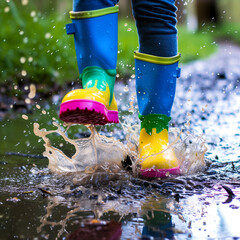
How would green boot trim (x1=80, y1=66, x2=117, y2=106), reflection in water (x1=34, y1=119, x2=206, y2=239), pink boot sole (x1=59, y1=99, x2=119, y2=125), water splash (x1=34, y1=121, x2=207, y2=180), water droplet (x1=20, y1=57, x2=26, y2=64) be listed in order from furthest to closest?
water droplet (x1=20, y1=57, x2=26, y2=64), water splash (x1=34, y1=121, x2=207, y2=180), green boot trim (x1=80, y1=66, x2=117, y2=106), pink boot sole (x1=59, y1=99, x2=119, y2=125), reflection in water (x1=34, y1=119, x2=206, y2=239)

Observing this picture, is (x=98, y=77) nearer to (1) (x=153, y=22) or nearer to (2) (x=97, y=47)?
(2) (x=97, y=47)

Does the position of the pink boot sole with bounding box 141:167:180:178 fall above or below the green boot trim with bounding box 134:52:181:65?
below

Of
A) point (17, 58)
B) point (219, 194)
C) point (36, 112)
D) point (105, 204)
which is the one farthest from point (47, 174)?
point (17, 58)

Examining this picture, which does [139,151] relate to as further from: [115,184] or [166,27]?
[166,27]

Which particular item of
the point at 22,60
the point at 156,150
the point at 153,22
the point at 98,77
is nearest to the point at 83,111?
the point at 98,77

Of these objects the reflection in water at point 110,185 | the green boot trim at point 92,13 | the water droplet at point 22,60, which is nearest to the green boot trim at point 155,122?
the reflection in water at point 110,185

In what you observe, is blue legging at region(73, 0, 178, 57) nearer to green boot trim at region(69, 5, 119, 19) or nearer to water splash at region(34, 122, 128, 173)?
green boot trim at region(69, 5, 119, 19)

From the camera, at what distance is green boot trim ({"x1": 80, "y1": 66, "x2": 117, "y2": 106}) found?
2461mm

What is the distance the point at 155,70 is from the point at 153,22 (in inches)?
9.4

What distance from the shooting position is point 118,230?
1662 millimetres

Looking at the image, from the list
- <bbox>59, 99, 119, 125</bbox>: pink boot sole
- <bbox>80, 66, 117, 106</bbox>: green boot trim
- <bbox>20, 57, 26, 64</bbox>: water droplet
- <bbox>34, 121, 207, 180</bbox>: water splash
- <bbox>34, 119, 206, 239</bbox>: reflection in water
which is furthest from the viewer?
<bbox>20, 57, 26, 64</bbox>: water droplet

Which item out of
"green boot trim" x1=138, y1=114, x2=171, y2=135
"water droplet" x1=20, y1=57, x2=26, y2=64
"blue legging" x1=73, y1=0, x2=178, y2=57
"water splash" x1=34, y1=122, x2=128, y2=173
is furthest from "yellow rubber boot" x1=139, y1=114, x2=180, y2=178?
"water droplet" x1=20, y1=57, x2=26, y2=64

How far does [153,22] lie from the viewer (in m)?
2.61

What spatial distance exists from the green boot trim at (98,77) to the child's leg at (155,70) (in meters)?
0.20
